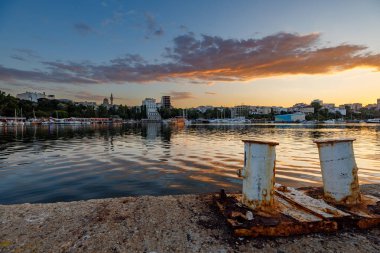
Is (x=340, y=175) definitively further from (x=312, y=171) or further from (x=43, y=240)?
(x=312, y=171)

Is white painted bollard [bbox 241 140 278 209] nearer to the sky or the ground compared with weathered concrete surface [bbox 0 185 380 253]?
nearer to the sky

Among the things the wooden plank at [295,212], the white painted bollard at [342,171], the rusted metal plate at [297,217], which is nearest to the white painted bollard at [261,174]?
the rusted metal plate at [297,217]

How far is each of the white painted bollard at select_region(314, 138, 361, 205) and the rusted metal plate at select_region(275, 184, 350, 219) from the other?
16.9 inches

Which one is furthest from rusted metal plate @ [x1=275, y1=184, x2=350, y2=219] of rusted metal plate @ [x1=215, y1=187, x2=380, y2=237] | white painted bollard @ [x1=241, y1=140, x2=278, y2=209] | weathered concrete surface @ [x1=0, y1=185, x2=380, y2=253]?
white painted bollard @ [x1=241, y1=140, x2=278, y2=209]

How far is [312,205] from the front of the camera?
5078mm

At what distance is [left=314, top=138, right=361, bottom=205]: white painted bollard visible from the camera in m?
5.24

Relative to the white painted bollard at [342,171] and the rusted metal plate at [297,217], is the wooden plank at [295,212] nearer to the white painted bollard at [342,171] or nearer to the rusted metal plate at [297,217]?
the rusted metal plate at [297,217]

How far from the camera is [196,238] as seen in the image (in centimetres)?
435

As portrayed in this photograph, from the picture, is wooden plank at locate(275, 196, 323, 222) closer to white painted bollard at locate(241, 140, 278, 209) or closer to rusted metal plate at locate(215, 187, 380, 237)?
rusted metal plate at locate(215, 187, 380, 237)

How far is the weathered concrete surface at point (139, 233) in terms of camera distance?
13.2 feet

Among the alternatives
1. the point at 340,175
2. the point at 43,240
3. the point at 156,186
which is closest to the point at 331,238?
the point at 340,175

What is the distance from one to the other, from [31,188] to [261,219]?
9359 millimetres

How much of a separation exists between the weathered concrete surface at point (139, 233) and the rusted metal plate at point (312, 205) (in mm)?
352

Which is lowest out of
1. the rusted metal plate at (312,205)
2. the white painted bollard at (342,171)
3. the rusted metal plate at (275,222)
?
the rusted metal plate at (275,222)
